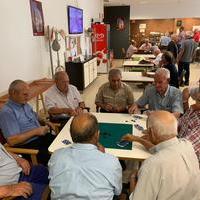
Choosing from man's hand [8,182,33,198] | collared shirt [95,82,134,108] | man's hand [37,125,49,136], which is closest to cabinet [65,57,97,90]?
collared shirt [95,82,134,108]

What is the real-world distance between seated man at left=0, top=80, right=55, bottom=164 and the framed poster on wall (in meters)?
2.28

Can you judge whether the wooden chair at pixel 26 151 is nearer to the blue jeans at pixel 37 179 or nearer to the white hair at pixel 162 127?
the blue jeans at pixel 37 179

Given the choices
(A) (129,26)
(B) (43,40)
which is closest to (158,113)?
(B) (43,40)

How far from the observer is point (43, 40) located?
479 cm

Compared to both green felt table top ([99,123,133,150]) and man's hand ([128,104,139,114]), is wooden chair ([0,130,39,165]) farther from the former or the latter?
man's hand ([128,104,139,114])

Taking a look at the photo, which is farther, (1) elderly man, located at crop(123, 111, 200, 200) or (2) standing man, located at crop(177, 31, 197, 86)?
(2) standing man, located at crop(177, 31, 197, 86)

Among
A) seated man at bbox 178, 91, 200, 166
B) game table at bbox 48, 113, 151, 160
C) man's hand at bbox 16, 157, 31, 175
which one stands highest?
seated man at bbox 178, 91, 200, 166

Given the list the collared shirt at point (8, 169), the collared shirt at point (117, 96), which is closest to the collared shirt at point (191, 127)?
the collared shirt at point (117, 96)

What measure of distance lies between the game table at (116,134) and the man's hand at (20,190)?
1.10 ft

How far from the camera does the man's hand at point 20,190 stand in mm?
1726

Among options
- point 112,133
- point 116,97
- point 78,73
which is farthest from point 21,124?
point 78,73

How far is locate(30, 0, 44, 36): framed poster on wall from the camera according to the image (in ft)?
13.9

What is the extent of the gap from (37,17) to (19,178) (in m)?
3.31

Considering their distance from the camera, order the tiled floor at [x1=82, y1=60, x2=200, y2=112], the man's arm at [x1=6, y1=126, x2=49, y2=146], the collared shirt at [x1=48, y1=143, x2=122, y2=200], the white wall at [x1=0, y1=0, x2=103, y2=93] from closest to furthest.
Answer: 1. the collared shirt at [x1=48, y1=143, x2=122, y2=200]
2. the man's arm at [x1=6, y1=126, x2=49, y2=146]
3. the white wall at [x1=0, y1=0, x2=103, y2=93]
4. the tiled floor at [x1=82, y1=60, x2=200, y2=112]
